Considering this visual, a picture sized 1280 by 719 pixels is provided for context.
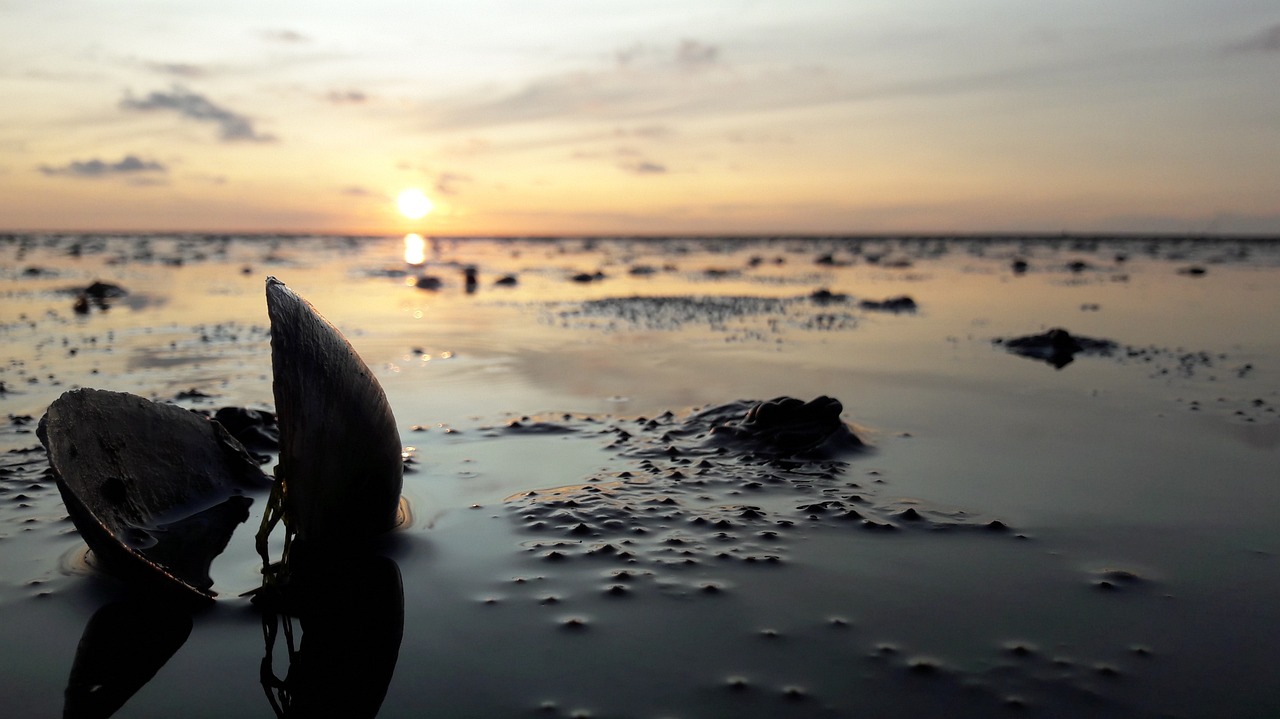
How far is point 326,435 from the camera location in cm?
422

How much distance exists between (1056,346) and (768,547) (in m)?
10.3

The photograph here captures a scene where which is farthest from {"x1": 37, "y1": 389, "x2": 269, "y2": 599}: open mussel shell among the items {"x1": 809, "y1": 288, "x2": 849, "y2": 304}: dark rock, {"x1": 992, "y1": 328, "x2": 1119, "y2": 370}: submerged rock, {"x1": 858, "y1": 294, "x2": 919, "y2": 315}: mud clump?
{"x1": 809, "y1": 288, "x2": 849, "y2": 304}: dark rock

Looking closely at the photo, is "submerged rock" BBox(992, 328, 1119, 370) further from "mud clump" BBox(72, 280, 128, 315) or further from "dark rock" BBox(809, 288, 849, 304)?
"mud clump" BBox(72, 280, 128, 315)

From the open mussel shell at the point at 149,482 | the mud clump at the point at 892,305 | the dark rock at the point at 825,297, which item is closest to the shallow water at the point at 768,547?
the open mussel shell at the point at 149,482

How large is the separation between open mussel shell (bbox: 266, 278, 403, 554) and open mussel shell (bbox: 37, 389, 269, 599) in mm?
680

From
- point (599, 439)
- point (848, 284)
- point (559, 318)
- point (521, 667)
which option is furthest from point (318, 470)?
point (848, 284)

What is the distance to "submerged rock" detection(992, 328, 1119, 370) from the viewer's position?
1264 cm

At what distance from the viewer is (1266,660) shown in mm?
3473

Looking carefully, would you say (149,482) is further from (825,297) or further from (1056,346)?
(825,297)

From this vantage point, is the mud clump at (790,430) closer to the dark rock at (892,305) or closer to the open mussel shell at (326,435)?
the open mussel shell at (326,435)

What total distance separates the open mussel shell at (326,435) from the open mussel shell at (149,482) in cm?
68

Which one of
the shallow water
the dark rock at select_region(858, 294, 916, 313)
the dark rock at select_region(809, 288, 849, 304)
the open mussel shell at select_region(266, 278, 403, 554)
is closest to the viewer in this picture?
the shallow water

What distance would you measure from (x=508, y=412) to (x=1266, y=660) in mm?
6621

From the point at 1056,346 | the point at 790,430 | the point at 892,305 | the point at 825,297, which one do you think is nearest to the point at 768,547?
the point at 790,430
